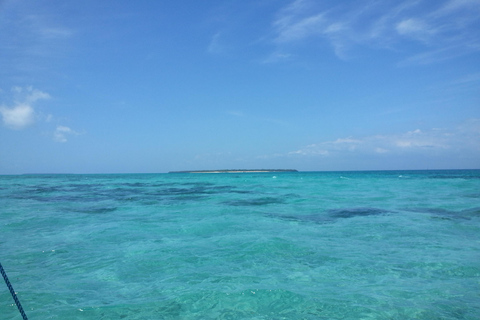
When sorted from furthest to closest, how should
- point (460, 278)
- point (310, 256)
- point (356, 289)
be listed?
point (310, 256) < point (460, 278) < point (356, 289)

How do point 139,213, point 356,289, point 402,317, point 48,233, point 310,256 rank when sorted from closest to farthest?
point 402,317 < point 356,289 < point 310,256 < point 48,233 < point 139,213

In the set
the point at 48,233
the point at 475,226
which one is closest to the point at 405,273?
the point at 475,226

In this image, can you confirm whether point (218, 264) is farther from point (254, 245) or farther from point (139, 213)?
point (139, 213)

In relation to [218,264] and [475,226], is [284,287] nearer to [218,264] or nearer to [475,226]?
[218,264]

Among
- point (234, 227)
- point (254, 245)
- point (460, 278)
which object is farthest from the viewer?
point (234, 227)

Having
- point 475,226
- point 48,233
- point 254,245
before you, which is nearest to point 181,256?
point 254,245

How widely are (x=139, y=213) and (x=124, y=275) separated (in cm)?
860

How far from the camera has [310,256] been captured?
6.98 meters

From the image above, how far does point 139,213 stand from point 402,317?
12.3 m

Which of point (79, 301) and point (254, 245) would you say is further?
point (254, 245)

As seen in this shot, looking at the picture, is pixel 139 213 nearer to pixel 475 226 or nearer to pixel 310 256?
pixel 310 256

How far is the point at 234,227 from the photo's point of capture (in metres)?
10.4

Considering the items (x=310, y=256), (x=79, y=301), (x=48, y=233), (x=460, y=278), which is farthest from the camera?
(x=48, y=233)

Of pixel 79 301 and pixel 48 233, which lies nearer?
pixel 79 301
